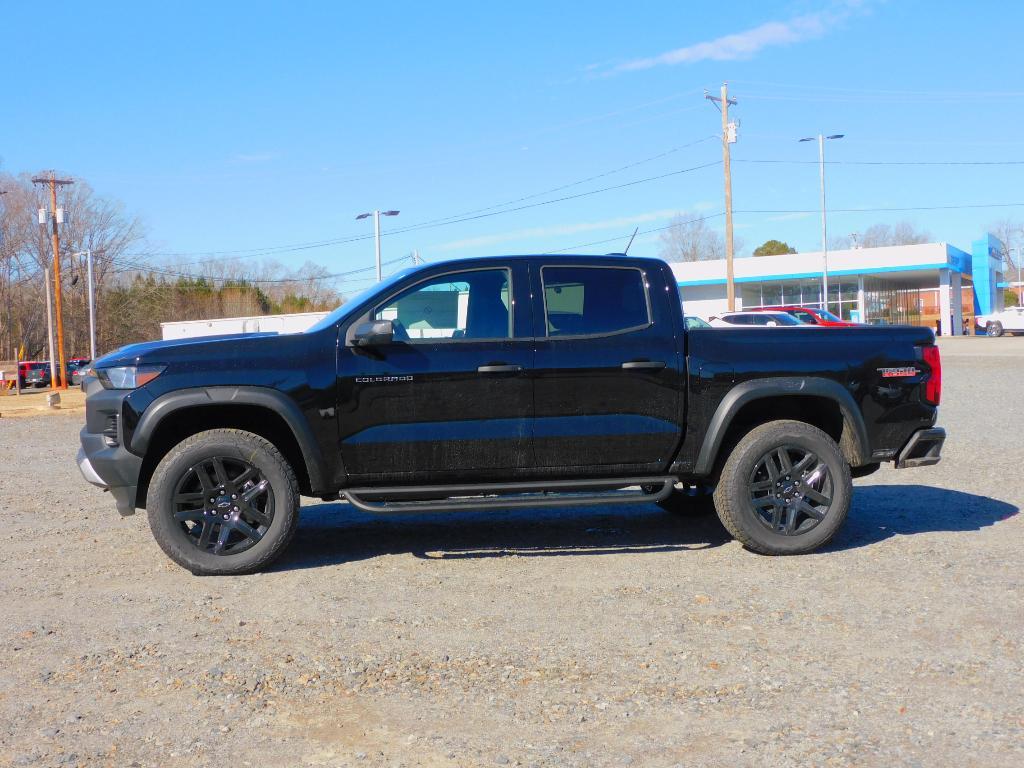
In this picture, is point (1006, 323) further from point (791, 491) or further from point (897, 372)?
point (791, 491)

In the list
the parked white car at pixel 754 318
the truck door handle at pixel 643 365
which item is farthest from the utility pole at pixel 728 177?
the truck door handle at pixel 643 365

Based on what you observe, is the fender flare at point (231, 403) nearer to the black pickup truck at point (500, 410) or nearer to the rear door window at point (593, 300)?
the black pickup truck at point (500, 410)

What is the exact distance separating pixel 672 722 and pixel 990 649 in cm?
170

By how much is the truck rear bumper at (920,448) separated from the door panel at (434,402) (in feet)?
8.14

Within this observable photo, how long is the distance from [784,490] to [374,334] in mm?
2762

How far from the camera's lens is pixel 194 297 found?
78.4 metres

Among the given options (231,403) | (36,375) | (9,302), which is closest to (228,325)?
(36,375)

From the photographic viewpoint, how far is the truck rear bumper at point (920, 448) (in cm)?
→ 650

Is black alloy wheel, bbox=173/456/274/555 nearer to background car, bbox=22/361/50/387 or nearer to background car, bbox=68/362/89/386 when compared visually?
background car, bbox=68/362/89/386

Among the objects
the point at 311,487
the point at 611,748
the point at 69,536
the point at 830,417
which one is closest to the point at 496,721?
the point at 611,748

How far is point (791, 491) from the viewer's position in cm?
639

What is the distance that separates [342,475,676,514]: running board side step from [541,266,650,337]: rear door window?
3.11 ft

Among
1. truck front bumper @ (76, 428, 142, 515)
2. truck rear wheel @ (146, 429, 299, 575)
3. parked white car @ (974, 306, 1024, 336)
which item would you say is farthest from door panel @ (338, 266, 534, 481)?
parked white car @ (974, 306, 1024, 336)

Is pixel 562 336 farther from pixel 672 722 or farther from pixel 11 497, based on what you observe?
pixel 11 497
